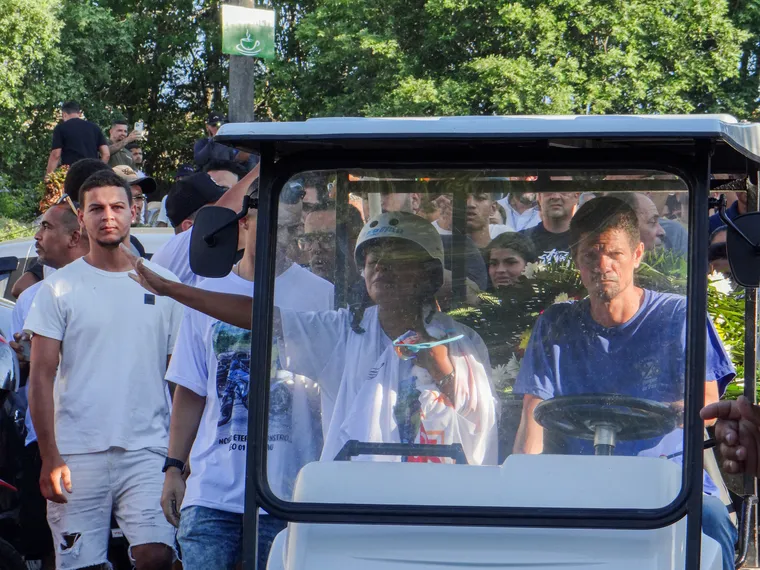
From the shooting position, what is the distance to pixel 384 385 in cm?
281

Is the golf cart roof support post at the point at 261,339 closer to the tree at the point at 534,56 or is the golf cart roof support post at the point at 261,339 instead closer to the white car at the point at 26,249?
the white car at the point at 26,249

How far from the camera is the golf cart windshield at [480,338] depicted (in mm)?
2689

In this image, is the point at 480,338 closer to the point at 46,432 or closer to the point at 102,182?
the point at 46,432

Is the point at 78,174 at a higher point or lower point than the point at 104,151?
lower

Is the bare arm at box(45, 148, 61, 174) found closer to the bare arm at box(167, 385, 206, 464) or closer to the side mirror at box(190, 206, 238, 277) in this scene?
the bare arm at box(167, 385, 206, 464)

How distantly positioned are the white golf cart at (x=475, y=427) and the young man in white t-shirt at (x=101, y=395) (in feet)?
6.12

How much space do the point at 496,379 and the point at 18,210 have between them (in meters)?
21.4

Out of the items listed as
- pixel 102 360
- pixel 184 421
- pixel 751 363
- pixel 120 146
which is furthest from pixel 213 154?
pixel 120 146

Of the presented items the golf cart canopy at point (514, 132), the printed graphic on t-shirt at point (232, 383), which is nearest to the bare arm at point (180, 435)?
the printed graphic on t-shirt at point (232, 383)

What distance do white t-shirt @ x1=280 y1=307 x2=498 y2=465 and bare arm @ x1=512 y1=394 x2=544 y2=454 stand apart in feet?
0.19

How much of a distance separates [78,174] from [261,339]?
383 centimetres

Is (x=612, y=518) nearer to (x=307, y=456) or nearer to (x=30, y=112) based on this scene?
(x=307, y=456)

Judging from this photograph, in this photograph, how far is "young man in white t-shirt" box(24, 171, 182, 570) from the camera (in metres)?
4.60

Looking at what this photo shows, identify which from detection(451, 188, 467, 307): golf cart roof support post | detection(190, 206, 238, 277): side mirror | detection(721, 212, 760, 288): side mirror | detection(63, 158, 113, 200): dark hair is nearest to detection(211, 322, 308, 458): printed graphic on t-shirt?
detection(190, 206, 238, 277): side mirror
